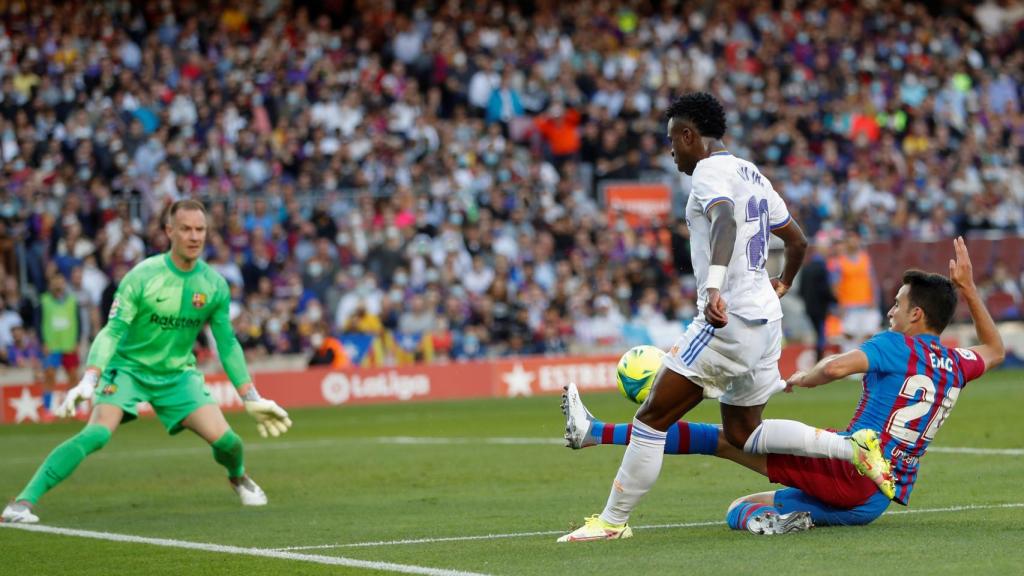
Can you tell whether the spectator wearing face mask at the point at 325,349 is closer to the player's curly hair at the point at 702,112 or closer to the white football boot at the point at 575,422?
the white football boot at the point at 575,422

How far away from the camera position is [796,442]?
8164 millimetres

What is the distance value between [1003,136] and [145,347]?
26.2m

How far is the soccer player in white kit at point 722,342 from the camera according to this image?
791 cm

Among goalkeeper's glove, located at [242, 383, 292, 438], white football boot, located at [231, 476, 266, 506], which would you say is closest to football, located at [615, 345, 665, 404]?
goalkeeper's glove, located at [242, 383, 292, 438]

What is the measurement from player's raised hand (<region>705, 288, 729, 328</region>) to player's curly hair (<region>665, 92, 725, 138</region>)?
0.93 metres

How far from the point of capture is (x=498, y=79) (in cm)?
3002

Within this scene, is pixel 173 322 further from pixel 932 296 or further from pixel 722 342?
pixel 932 296

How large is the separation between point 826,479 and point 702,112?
1991 millimetres

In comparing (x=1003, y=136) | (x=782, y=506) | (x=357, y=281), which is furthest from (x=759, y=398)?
(x=1003, y=136)

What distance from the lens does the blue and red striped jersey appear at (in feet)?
26.7

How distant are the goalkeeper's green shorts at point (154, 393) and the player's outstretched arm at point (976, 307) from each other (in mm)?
5496

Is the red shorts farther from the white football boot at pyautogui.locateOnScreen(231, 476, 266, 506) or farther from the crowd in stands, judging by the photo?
the crowd in stands

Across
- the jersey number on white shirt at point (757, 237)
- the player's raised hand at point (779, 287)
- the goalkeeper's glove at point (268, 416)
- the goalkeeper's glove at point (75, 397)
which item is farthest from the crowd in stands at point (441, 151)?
the jersey number on white shirt at point (757, 237)

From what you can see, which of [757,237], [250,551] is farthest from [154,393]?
[757,237]
